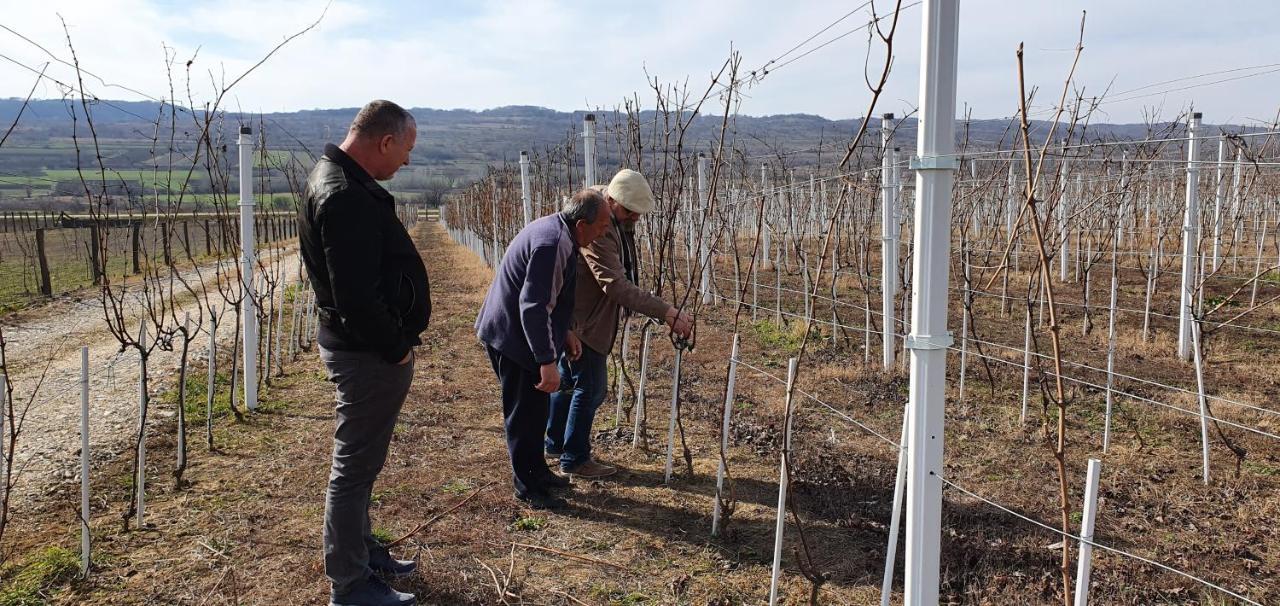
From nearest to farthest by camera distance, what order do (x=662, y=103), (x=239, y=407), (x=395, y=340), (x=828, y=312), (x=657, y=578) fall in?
(x=395, y=340)
(x=657, y=578)
(x=662, y=103)
(x=239, y=407)
(x=828, y=312)

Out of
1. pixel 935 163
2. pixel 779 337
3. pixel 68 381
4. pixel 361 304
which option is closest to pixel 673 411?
pixel 361 304

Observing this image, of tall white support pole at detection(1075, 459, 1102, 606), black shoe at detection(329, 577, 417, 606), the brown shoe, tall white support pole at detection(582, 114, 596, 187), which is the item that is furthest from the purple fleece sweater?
tall white support pole at detection(582, 114, 596, 187)

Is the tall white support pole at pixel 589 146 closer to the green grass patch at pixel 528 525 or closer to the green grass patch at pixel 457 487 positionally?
the green grass patch at pixel 457 487

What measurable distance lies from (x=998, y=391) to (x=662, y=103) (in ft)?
10.7

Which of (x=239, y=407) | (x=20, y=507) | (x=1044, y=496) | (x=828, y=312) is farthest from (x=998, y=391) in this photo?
(x=20, y=507)

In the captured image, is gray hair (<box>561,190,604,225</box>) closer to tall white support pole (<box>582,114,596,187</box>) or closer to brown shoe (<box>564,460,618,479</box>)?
brown shoe (<box>564,460,618,479</box>)

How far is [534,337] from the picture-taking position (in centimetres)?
300

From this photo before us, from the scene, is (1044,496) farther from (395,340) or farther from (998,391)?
(395,340)

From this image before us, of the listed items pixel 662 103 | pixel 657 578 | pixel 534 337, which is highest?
pixel 662 103

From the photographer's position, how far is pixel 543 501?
134 inches

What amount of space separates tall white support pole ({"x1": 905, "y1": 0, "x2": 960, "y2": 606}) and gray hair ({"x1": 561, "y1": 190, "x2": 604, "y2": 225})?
5.60 ft

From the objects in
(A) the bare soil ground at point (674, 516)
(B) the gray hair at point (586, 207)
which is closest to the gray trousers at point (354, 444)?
(A) the bare soil ground at point (674, 516)

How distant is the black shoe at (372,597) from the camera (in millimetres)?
2443

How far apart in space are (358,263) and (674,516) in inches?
72.6
